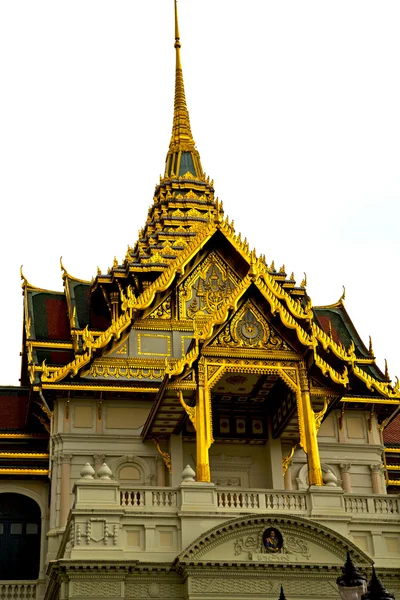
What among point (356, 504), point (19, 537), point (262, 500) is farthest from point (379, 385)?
point (19, 537)

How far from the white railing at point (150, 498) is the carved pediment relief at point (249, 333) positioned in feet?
13.0

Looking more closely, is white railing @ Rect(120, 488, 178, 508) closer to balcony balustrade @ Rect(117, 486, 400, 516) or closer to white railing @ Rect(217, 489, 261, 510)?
balcony balustrade @ Rect(117, 486, 400, 516)

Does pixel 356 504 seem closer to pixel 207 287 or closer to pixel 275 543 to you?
pixel 275 543

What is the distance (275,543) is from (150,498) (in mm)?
2934

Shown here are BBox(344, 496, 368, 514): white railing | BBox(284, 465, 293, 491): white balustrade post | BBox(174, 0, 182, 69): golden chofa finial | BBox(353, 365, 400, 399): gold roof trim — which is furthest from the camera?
BBox(174, 0, 182, 69): golden chofa finial

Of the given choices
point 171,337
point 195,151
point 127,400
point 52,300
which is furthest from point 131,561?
point 195,151

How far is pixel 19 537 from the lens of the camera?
2794 centimetres

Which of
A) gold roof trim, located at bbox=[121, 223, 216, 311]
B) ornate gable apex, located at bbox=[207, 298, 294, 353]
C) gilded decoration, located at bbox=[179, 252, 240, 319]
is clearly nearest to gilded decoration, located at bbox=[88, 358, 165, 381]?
gold roof trim, located at bbox=[121, 223, 216, 311]

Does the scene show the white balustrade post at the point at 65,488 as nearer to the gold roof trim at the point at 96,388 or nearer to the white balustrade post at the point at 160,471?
the gold roof trim at the point at 96,388

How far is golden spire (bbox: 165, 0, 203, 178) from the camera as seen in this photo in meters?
38.9

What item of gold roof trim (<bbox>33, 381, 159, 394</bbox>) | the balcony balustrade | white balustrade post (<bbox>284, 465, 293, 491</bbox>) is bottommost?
the balcony balustrade

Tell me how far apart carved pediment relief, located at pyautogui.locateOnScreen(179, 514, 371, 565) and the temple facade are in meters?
0.04

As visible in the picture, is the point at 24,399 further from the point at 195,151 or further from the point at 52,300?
the point at 195,151

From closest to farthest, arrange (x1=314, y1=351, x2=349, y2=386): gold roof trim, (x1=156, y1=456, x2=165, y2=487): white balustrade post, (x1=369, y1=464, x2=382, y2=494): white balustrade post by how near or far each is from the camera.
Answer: (x1=314, y1=351, x2=349, y2=386): gold roof trim < (x1=156, y1=456, x2=165, y2=487): white balustrade post < (x1=369, y1=464, x2=382, y2=494): white balustrade post
